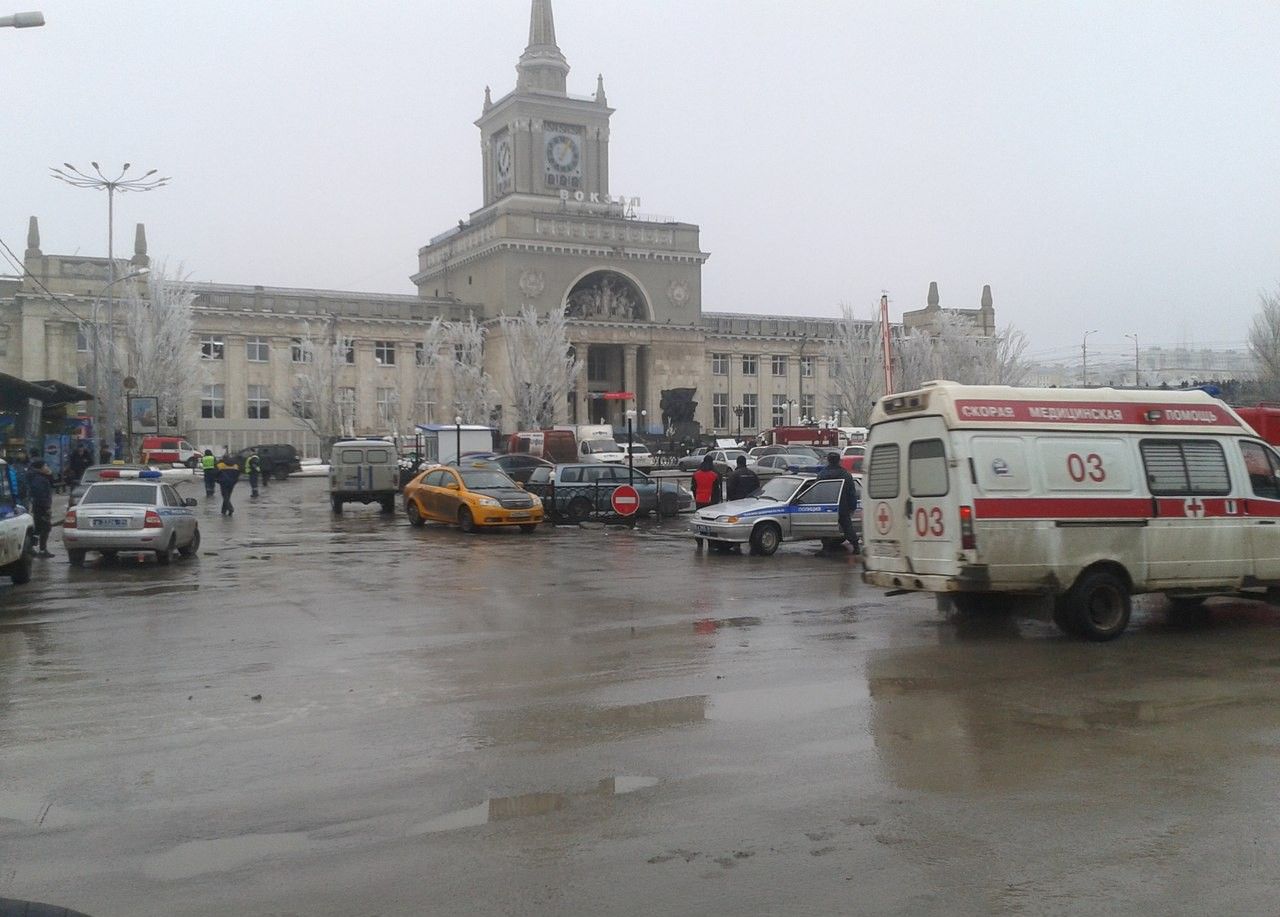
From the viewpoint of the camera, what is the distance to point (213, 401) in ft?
260

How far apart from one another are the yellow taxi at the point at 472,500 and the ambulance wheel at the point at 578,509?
145 cm

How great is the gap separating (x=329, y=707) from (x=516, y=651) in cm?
256

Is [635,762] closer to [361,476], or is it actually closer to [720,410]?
[361,476]

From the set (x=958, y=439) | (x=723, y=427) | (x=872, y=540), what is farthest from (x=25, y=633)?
(x=723, y=427)

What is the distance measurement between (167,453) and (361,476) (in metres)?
27.1

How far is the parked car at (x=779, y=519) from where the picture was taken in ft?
69.2

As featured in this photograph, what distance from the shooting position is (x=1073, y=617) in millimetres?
11047

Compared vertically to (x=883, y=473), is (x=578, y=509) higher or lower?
lower

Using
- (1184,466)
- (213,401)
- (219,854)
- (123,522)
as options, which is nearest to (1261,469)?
(1184,466)

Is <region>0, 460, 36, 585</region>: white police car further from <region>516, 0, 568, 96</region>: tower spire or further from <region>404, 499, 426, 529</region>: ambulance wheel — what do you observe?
<region>516, 0, 568, 96</region>: tower spire

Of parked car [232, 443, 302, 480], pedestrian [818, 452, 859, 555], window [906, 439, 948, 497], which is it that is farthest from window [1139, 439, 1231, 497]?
parked car [232, 443, 302, 480]

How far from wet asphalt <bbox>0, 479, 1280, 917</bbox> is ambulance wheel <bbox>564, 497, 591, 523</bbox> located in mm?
15999

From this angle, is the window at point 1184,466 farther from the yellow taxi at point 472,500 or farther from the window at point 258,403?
the window at point 258,403

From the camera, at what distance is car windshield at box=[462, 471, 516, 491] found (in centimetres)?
2736
